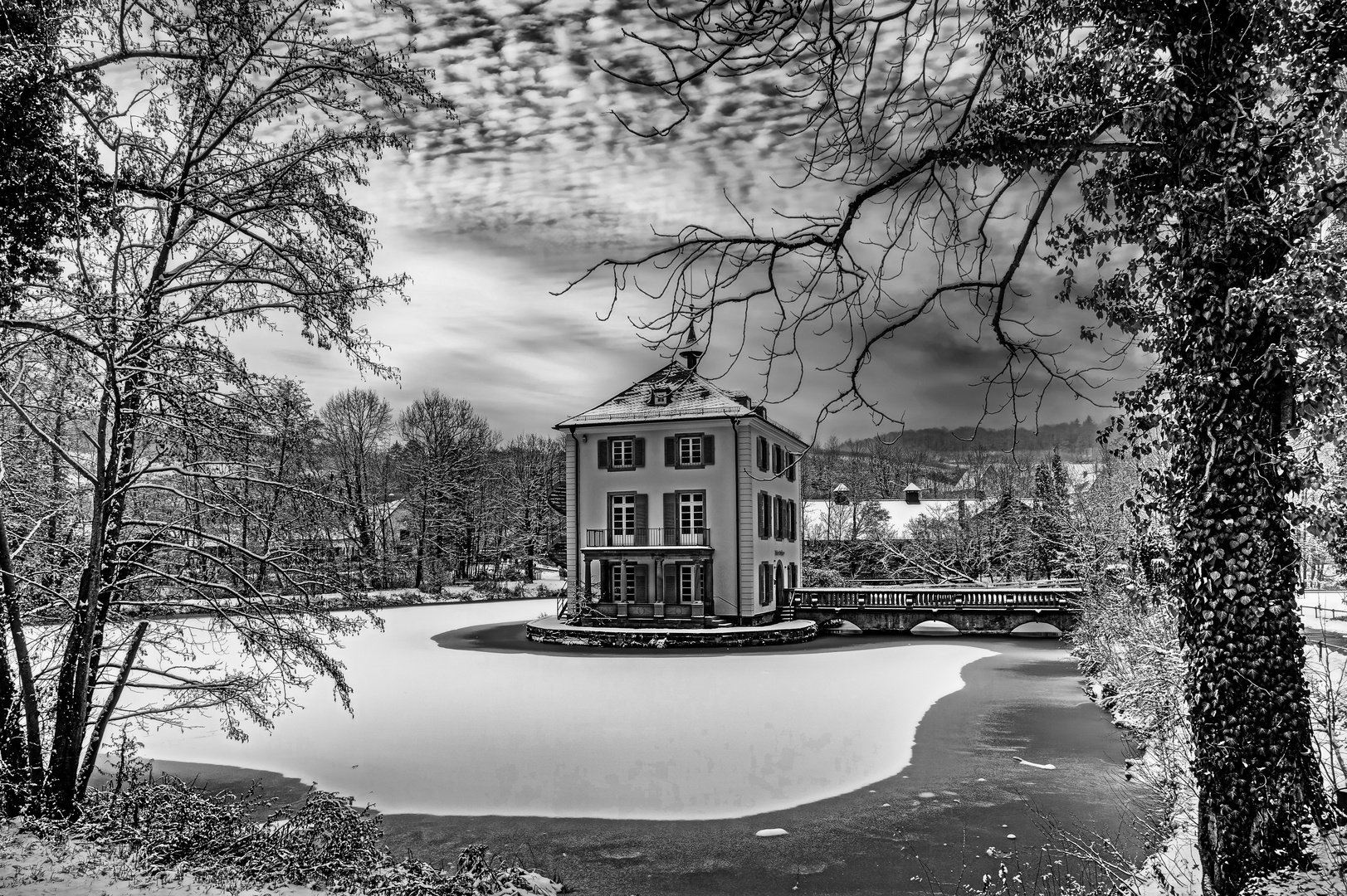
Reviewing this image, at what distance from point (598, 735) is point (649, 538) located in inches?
649

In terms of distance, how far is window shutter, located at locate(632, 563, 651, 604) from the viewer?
29.6 meters

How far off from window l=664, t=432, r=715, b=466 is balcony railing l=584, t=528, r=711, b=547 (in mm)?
2354

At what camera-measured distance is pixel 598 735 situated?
44.0 ft

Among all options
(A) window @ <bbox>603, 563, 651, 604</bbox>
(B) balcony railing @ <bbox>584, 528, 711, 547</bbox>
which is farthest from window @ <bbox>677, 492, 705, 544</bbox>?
(A) window @ <bbox>603, 563, 651, 604</bbox>

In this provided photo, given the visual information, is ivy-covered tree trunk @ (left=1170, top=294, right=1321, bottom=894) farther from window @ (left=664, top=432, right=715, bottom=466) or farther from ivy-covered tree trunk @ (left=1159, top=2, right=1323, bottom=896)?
window @ (left=664, top=432, right=715, bottom=466)

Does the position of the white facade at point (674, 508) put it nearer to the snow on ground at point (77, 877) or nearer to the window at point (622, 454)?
the window at point (622, 454)

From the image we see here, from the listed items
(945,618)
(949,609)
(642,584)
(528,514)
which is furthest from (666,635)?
(528,514)

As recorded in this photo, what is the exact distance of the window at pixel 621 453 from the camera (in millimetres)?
30297

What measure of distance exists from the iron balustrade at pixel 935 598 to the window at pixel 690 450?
6.85 meters

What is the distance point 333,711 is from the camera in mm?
15766

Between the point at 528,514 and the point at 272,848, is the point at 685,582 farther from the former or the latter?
the point at 528,514

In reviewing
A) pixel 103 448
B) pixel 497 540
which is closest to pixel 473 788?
pixel 103 448

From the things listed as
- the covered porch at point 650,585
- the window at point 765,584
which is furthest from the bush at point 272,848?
the window at point 765,584

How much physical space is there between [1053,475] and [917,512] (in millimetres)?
18373
